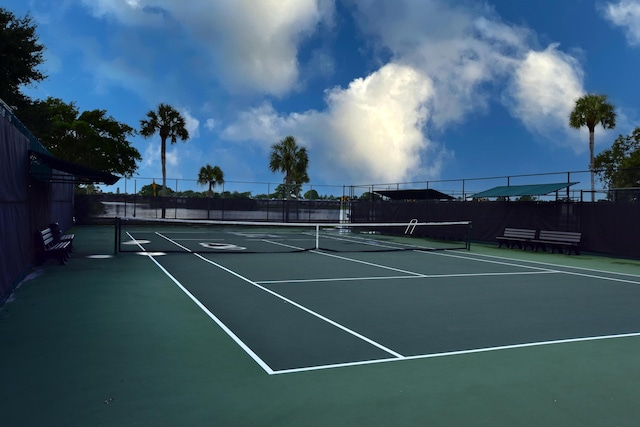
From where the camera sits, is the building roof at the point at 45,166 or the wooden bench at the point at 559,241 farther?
the wooden bench at the point at 559,241

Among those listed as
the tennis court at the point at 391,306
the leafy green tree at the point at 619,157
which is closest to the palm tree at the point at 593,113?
the leafy green tree at the point at 619,157

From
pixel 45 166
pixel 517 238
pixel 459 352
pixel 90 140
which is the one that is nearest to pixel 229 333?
pixel 459 352

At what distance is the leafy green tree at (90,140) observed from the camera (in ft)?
145

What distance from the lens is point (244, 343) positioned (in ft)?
20.3

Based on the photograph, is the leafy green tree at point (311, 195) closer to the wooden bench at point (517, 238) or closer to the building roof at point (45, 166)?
the wooden bench at point (517, 238)

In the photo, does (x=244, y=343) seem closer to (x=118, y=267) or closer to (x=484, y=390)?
(x=484, y=390)

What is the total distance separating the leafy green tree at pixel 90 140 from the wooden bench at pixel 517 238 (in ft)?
119

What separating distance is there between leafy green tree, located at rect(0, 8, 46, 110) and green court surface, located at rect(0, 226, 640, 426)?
2166 cm

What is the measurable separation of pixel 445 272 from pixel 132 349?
9.45 metres

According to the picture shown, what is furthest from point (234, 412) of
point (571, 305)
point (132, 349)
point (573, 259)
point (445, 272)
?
point (573, 259)

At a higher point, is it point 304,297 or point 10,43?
point 10,43

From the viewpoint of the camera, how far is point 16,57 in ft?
92.3

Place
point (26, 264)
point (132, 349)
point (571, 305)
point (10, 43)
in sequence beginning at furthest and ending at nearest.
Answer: point (10, 43) → point (26, 264) → point (571, 305) → point (132, 349)

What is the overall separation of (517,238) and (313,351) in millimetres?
18985
